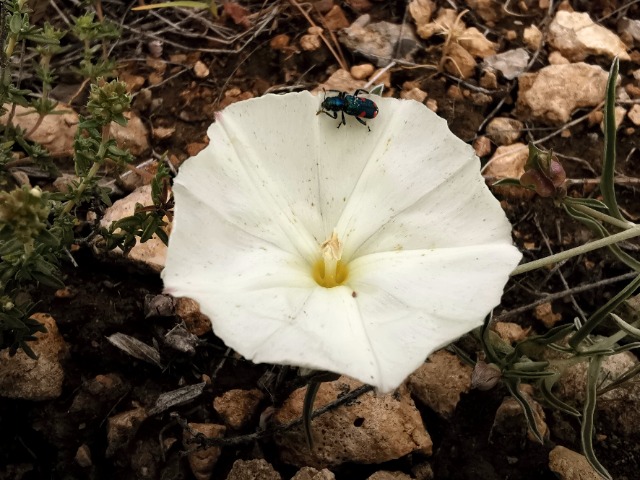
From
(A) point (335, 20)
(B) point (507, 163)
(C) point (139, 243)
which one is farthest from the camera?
(A) point (335, 20)

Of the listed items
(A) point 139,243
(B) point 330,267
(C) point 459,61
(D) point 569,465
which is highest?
(B) point 330,267

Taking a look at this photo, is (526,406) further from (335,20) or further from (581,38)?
(335,20)

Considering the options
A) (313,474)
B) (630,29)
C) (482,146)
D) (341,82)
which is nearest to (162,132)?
(341,82)

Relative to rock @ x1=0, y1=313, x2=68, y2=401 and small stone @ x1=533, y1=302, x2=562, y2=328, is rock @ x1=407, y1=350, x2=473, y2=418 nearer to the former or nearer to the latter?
small stone @ x1=533, y1=302, x2=562, y2=328

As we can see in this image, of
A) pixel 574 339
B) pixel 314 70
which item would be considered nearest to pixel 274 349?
pixel 574 339

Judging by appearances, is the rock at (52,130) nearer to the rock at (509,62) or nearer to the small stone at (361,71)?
the small stone at (361,71)
